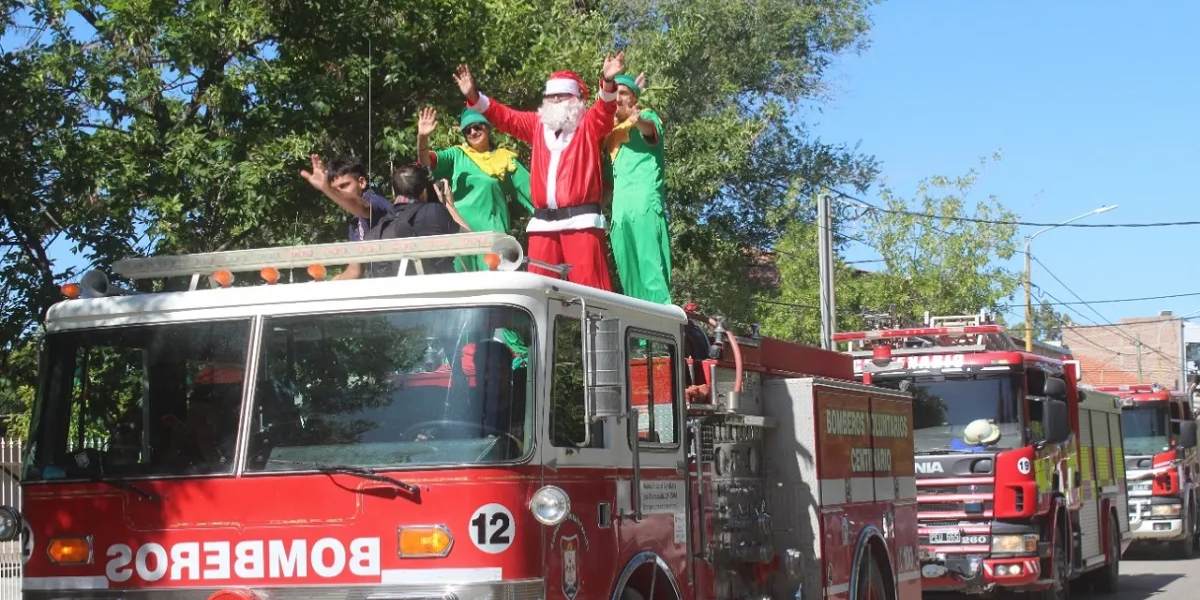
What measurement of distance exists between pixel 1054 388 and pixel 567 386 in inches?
335

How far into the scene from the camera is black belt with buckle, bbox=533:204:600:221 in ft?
28.3

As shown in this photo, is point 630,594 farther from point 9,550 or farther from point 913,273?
point 913,273

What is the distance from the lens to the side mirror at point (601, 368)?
6246 mm

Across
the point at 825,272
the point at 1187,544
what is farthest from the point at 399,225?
the point at 1187,544

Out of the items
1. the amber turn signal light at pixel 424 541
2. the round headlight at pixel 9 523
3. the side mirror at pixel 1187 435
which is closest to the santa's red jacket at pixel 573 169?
the amber turn signal light at pixel 424 541

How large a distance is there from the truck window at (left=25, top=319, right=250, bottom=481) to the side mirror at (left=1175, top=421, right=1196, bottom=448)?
781 inches

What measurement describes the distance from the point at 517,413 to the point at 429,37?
890 cm

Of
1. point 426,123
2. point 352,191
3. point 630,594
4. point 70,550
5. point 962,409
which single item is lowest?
point 630,594

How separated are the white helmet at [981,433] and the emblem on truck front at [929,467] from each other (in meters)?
0.35

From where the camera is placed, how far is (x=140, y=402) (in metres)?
6.70

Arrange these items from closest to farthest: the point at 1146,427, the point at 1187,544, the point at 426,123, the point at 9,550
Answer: the point at 426,123 → the point at 9,550 → the point at 1146,427 → the point at 1187,544

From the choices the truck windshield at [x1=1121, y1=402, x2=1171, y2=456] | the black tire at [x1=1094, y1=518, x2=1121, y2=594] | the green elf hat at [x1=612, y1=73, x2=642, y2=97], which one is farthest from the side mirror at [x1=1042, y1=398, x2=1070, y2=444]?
the truck windshield at [x1=1121, y1=402, x2=1171, y2=456]

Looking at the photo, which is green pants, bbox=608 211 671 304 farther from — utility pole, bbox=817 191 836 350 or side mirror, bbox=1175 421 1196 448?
side mirror, bbox=1175 421 1196 448

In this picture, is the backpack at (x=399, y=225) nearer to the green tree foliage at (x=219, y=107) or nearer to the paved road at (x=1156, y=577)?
the green tree foliage at (x=219, y=107)
